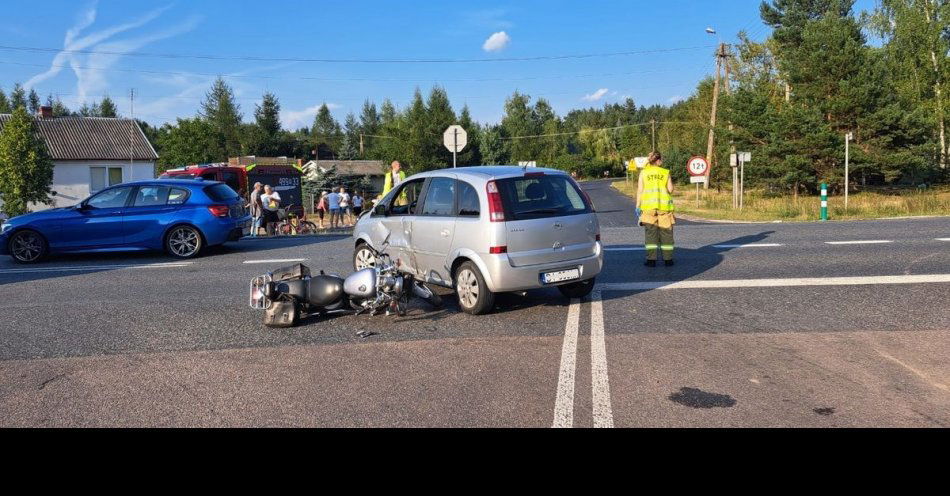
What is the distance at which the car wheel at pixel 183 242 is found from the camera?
15.3 m

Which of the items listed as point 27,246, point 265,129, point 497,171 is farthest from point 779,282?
point 265,129

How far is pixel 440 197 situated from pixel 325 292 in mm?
1794

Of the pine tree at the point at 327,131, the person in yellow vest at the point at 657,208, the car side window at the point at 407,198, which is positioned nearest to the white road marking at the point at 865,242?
the person in yellow vest at the point at 657,208

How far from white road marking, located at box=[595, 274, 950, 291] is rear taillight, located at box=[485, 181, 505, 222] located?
8.59 feet

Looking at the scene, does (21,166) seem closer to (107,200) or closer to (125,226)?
(107,200)

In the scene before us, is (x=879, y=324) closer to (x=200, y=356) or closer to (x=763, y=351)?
(x=763, y=351)

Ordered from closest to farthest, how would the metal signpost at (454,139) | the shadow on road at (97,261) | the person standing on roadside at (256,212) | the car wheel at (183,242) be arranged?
the shadow on road at (97,261) < the car wheel at (183,242) < the metal signpost at (454,139) < the person standing on roadside at (256,212)

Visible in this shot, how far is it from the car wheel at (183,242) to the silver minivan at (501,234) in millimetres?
7787

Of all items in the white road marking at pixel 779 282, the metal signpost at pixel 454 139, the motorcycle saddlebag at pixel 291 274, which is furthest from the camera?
the metal signpost at pixel 454 139

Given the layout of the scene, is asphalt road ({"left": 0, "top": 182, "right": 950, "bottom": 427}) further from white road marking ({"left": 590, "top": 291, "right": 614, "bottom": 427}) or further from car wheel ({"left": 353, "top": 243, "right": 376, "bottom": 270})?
car wheel ({"left": 353, "top": 243, "right": 376, "bottom": 270})

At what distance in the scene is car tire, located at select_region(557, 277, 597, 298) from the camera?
9148 millimetres

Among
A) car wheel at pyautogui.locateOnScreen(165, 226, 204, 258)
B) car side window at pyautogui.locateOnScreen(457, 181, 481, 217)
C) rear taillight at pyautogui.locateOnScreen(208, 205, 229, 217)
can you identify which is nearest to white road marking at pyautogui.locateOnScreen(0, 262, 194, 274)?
car wheel at pyautogui.locateOnScreen(165, 226, 204, 258)

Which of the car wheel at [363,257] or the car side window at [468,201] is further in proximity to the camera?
the car wheel at [363,257]

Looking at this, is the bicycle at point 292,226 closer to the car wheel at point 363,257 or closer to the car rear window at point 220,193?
the car rear window at point 220,193
